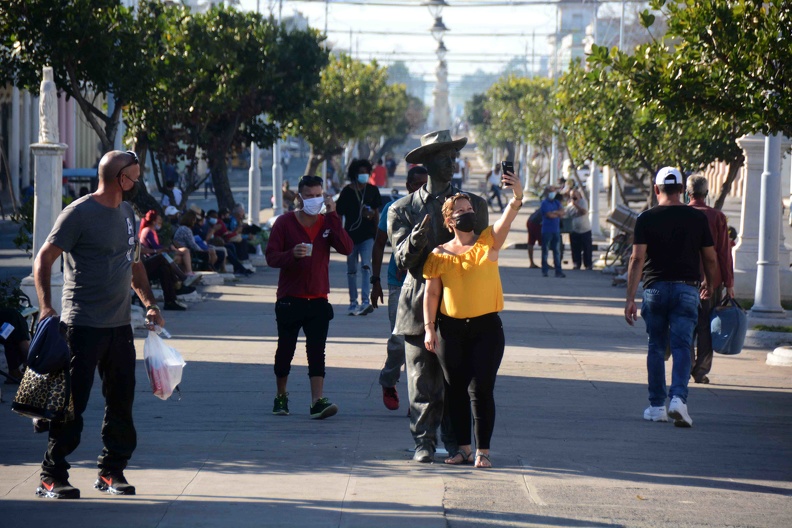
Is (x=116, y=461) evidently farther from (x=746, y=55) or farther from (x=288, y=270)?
(x=746, y=55)

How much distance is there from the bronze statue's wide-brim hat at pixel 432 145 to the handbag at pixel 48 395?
8.38 feet

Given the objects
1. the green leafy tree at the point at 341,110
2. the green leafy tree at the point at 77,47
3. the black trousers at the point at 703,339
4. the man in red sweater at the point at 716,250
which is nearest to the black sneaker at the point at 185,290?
the green leafy tree at the point at 77,47

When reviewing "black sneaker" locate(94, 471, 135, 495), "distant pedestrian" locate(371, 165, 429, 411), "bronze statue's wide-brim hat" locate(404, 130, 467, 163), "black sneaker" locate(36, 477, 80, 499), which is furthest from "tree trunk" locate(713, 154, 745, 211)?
"black sneaker" locate(36, 477, 80, 499)

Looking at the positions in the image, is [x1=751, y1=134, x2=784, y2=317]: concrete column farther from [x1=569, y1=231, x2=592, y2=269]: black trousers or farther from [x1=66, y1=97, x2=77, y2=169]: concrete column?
[x1=66, y1=97, x2=77, y2=169]: concrete column

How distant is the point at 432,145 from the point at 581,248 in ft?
60.9

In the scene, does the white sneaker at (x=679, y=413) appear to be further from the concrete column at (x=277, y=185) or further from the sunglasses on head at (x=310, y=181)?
the concrete column at (x=277, y=185)

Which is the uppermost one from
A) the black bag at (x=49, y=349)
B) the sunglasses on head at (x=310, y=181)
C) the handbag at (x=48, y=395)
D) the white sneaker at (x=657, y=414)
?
the sunglasses on head at (x=310, y=181)

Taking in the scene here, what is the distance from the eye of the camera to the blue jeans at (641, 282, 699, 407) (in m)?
9.00

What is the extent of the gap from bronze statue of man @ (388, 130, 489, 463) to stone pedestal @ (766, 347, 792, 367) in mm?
5603

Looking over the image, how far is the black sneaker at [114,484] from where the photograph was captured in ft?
21.9

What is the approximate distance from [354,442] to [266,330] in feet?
21.4

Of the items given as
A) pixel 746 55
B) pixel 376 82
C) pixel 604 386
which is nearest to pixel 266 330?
pixel 604 386

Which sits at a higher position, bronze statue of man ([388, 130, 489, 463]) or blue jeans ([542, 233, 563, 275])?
bronze statue of man ([388, 130, 489, 463])

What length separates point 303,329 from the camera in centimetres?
902
